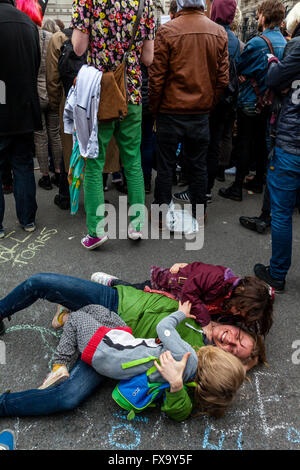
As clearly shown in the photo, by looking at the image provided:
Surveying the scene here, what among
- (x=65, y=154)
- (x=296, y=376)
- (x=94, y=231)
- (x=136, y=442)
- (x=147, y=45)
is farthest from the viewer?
(x=65, y=154)

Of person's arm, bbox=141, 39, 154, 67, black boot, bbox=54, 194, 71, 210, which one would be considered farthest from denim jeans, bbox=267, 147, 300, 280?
black boot, bbox=54, 194, 71, 210

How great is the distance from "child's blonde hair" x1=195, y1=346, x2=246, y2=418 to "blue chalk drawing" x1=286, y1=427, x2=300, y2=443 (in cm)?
34

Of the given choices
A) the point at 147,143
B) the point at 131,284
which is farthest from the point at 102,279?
the point at 147,143

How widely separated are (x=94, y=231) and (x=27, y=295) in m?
1.14

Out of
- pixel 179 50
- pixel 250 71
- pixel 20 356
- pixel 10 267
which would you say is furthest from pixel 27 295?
pixel 250 71

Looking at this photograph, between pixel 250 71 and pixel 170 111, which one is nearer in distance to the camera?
pixel 170 111

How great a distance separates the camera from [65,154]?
11.9 ft

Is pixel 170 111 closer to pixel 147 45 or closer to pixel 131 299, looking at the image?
pixel 147 45

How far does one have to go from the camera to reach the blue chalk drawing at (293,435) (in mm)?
1729

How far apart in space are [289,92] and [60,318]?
80.4 inches

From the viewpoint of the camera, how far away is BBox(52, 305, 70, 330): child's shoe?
7.38 feet

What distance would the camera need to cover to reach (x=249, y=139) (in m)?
4.00

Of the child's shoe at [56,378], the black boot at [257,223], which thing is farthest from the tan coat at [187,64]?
the child's shoe at [56,378]

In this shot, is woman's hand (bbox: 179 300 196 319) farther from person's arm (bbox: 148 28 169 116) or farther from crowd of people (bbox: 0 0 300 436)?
person's arm (bbox: 148 28 169 116)
